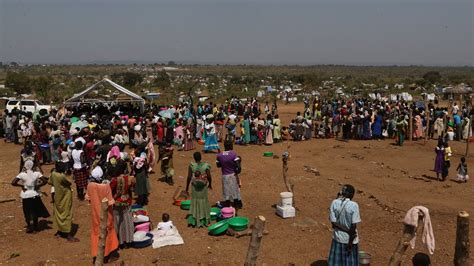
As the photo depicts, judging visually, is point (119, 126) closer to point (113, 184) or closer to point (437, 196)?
point (113, 184)

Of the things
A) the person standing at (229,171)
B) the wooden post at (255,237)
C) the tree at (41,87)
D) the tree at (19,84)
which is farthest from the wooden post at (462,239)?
the tree at (19,84)

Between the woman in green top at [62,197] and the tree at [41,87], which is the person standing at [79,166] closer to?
the woman in green top at [62,197]

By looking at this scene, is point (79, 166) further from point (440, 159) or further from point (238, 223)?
point (440, 159)

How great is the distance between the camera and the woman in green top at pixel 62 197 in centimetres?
801

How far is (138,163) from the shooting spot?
9.89m

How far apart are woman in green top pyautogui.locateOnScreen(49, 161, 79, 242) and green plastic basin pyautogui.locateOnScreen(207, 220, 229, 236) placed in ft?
8.50

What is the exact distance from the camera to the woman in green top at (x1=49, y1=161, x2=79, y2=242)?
315 inches

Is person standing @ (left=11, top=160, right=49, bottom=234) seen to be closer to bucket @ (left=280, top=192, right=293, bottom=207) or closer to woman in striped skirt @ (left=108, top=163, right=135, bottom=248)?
woman in striped skirt @ (left=108, top=163, right=135, bottom=248)

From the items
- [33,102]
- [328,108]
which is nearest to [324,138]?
[328,108]

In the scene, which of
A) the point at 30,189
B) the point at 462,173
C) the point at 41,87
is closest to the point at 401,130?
the point at 462,173

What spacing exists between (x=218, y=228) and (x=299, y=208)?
2.57m

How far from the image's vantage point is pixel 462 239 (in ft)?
19.8

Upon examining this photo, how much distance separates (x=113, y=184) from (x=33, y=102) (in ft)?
68.7

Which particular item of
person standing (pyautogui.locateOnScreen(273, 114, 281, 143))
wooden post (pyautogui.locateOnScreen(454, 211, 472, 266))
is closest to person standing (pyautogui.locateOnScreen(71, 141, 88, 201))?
wooden post (pyautogui.locateOnScreen(454, 211, 472, 266))
